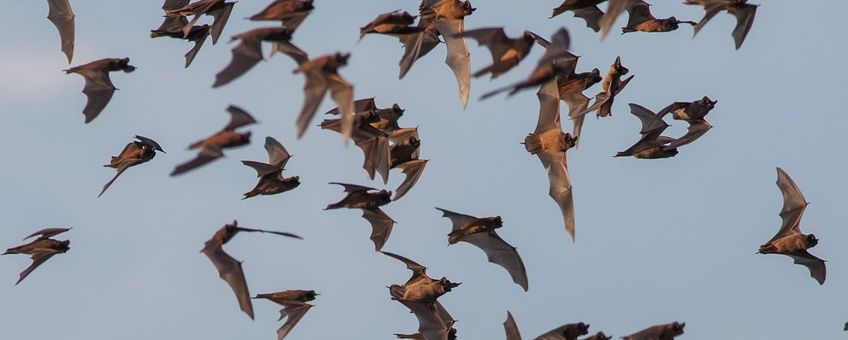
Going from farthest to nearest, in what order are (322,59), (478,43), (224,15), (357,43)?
(224,15)
(357,43)
(478,43)
(322,59)

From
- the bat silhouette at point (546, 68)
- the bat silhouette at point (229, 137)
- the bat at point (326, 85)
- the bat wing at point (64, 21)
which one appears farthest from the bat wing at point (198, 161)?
the bat wing at point (64, 21)

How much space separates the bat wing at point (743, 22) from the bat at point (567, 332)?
4.98m

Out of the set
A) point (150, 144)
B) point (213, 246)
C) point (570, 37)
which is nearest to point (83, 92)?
point (150, 144)

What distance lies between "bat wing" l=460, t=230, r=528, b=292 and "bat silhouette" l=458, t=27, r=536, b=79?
25.8ft

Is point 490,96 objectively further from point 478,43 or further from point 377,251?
point 377,251

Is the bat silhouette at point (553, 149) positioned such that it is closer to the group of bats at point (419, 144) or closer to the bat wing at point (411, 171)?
the group of bats at point (419, 144)

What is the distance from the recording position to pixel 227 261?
23.5 m

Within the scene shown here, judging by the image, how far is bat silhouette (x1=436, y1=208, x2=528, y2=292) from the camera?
2625 cm

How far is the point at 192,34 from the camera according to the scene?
26.5m

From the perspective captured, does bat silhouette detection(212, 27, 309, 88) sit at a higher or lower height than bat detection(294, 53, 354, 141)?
higher

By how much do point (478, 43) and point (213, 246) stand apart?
18.7 feet

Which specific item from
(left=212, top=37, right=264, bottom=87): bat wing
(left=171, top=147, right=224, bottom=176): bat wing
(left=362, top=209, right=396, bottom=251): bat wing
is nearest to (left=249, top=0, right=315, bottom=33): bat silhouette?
A: (left=212, top=37, right=264, bottom=87): bat wing

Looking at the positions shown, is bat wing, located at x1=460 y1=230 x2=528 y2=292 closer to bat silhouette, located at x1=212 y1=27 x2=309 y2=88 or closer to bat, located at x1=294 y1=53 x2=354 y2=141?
bat silhouette, located at x1=212 y1=27 x2=309 y2=88

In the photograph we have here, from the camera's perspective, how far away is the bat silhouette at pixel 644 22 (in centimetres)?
2911
